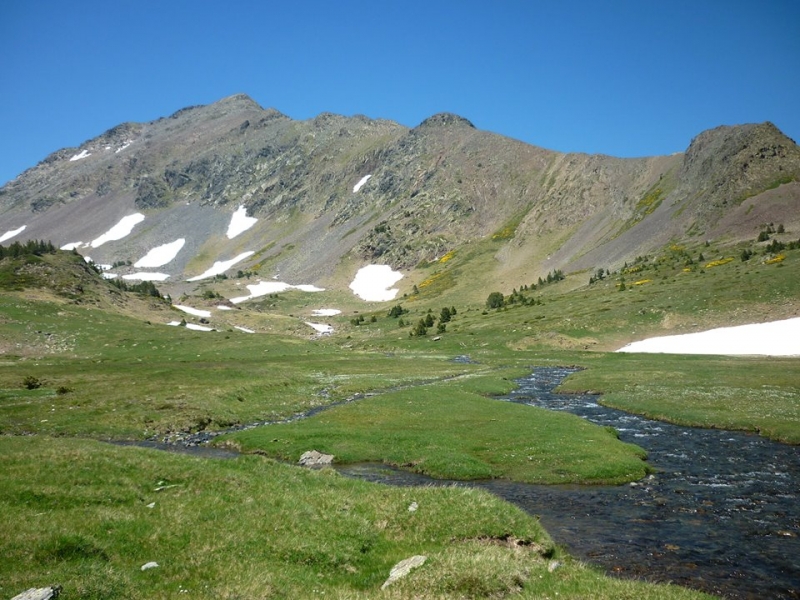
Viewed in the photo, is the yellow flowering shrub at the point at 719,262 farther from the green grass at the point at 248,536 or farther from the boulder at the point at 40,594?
the boulder at the point at 40,594

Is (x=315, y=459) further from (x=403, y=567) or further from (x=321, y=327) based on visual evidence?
(x=321, y=327)

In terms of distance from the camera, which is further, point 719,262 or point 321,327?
point 321,327

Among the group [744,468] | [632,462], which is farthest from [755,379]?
[632,462]

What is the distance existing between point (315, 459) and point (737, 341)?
77.5m

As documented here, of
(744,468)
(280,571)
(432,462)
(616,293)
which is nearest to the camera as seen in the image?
(280,571)

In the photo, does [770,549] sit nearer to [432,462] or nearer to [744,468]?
[744,468]

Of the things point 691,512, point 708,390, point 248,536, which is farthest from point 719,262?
point 248,536

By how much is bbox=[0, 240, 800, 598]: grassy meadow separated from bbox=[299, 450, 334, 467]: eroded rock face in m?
0.86

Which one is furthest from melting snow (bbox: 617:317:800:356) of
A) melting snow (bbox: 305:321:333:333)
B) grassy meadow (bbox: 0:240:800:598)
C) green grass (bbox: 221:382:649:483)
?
melting snow (bbox: 305:321:333:333)

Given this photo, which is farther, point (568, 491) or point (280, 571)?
point (568, 491)

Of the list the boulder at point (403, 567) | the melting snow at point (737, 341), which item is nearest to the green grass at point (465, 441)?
the boulder at point (403, 567)

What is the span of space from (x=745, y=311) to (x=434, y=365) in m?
55.3

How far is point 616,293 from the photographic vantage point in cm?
12175

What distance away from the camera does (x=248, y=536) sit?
1567 centimetres
